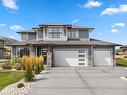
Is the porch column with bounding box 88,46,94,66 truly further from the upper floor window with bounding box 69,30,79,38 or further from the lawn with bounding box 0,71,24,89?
the lawn with bounding box 0,71,24,89

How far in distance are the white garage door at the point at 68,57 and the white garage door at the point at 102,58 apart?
1.84 m

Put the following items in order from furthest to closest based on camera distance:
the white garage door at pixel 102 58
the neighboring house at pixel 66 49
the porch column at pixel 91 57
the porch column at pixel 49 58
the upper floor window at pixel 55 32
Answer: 1. the upper floor window at pixel 55 32
2. the white garage door at pixel 102 58
3. the porch column at pixel 91 57
4. the neighboring house at pixel 66 49
5. the porch column at pixel 49 58

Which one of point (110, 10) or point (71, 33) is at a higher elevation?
point (110, 10)

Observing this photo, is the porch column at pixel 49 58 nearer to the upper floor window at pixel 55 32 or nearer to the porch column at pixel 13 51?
the upper floor window at pixel 55 32

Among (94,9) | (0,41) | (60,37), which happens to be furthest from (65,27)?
(0,41)

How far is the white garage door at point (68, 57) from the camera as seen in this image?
32906 millimetres

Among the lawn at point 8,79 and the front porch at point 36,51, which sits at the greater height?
the front porch at point 36,51

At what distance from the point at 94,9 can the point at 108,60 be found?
7452mm

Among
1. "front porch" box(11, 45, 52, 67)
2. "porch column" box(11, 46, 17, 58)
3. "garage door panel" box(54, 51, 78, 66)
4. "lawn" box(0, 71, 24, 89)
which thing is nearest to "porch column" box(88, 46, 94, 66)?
"garage door panel" box(54, 51, 78, 66)

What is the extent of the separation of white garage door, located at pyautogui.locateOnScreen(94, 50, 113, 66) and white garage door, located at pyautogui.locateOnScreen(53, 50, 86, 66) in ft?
6.05

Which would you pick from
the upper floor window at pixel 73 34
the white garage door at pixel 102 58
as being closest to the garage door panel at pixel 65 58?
the white garage door at pixel 102 58

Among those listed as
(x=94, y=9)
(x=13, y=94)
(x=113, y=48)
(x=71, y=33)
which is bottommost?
(x=13, y=94)

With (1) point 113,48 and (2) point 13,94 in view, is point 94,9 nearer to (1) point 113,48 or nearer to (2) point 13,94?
(1) point 113,48

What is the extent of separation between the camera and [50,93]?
12.0m
